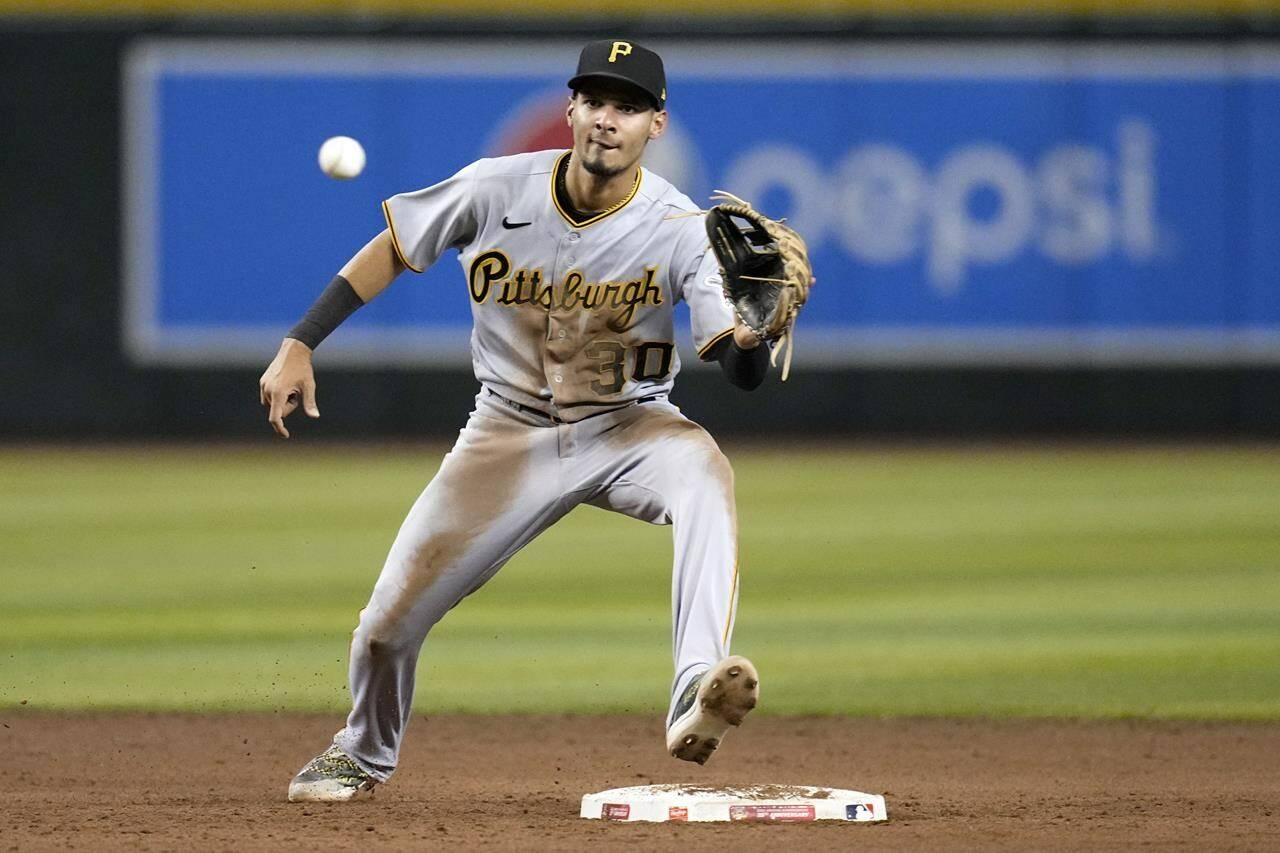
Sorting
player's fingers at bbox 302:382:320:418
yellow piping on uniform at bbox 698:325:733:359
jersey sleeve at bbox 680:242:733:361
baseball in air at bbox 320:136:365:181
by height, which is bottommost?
player's fingers at bbox 302:382:320:418

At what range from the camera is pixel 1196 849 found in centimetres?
466

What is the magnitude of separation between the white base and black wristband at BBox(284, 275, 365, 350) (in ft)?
4.36

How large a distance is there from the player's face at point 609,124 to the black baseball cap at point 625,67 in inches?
1.5

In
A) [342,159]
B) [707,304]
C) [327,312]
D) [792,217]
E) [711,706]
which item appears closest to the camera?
[711,706]

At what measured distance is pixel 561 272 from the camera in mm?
5188

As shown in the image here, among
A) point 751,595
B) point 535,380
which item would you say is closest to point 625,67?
point 535,380

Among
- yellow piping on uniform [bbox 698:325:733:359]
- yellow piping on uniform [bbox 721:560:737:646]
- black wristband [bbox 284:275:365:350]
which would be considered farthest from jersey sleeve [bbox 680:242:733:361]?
black wristband [bbox 284:275:365:350]

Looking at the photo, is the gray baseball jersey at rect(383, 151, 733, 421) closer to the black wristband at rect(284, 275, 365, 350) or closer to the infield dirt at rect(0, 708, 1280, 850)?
the black wristband at rect(284, 275, 365, 350)

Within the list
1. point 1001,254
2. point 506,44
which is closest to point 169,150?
point 506,44

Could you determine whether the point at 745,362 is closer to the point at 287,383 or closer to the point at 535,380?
the point at 535,380

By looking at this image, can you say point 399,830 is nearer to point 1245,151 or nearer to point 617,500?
point 617,500

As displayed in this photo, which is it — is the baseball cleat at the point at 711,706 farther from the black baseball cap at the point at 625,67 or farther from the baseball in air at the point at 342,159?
the baseball in air at the point at 342,159

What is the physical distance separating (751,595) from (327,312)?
5267mm

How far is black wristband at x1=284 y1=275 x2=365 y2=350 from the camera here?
515 centimetres
